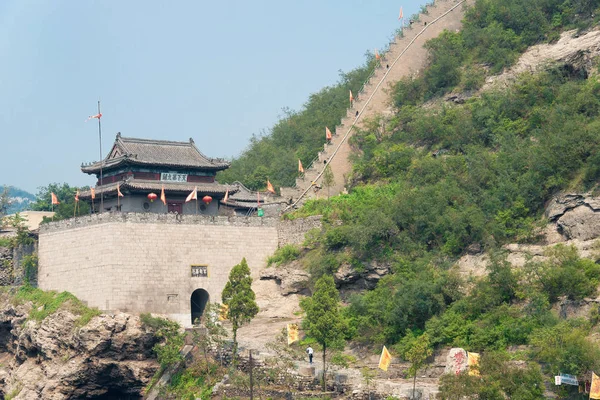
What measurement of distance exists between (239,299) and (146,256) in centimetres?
697

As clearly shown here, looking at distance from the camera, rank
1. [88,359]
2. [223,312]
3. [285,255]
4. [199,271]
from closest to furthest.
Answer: [223,312]
[88,359]
[199,271]
[285,255]

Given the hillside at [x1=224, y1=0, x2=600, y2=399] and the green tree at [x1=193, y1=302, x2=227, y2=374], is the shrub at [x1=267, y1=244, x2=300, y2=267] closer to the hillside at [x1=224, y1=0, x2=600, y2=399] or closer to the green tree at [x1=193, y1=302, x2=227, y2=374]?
the hillside at [x1=224, y1=0, x2=600, y2=399]

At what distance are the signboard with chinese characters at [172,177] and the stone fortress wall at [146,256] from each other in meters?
3.85

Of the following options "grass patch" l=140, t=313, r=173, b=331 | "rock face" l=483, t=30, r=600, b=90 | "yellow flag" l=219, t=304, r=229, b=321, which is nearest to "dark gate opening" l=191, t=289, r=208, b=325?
"grass patch" l=140, t=313, r=173, b=331

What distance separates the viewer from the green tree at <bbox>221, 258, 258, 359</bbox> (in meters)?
40.1

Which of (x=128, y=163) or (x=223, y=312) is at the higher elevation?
(x=128, y=163)

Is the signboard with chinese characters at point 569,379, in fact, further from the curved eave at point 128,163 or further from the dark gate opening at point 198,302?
the curved eave at point 128,163

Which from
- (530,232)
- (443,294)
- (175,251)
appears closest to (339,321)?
(443,294)

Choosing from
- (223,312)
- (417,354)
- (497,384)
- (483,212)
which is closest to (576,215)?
(483,212)

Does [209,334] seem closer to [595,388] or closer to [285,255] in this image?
[285,255]

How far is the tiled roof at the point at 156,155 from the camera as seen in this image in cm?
4972

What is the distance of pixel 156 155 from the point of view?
50.8 m

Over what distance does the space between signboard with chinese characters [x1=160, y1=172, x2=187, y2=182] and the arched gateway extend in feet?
19.7

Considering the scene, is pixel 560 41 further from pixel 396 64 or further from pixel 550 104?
pixel 396 64
